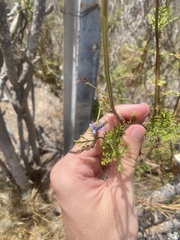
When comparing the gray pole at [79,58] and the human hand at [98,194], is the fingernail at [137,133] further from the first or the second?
the gray pole at [79,58]

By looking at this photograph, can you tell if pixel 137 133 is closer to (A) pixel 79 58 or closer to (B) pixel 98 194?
(B) pixel 98 194

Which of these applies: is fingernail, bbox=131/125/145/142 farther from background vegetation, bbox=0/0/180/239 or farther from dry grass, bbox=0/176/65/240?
dry grass, bbox=0/176/65/240

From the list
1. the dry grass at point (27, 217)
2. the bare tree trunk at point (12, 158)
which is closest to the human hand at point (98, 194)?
the bare tree trunk at point (12, 158)

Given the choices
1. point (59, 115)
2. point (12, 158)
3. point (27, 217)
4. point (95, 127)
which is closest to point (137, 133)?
point (95, 127)

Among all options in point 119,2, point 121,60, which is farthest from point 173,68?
point 119,2

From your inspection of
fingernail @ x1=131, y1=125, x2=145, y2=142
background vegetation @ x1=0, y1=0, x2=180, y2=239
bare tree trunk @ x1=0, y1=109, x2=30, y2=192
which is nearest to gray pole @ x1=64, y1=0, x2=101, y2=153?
background vegetation @ x1=0, y1=0, x2=180, y2=239
